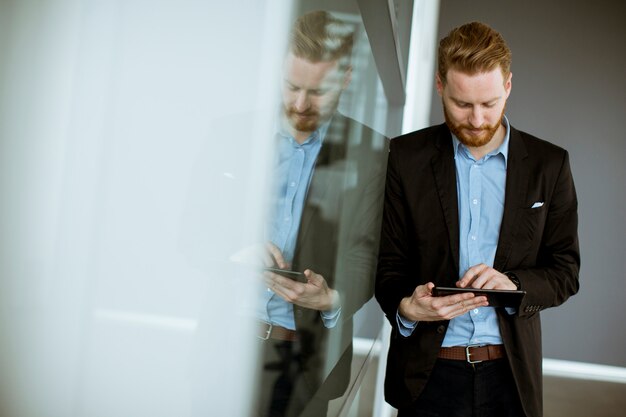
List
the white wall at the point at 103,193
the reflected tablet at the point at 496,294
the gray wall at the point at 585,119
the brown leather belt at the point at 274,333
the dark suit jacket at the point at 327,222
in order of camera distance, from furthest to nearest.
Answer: the gray wall at the point at 585,119 < the reflected tablet at the point at 496,294 < the brown leather belt at the point at 274,333 < the dark suit jacket at the point at 327,222 < the white wall at the point at 103,193

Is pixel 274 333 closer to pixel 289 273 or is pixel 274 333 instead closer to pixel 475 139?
pixel 289 273

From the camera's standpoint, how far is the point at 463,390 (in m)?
1.91

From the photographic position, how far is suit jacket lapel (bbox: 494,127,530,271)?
6.23 feet

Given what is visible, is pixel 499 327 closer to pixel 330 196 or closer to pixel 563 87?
pixel 330 196

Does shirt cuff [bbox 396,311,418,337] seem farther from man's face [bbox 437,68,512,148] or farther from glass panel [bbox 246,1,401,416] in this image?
man's face [bbox 437,68,512,148]

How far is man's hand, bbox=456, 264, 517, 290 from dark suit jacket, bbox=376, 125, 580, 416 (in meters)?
0.10

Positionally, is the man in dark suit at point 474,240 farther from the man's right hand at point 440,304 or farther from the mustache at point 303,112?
the mustache at point 303,112

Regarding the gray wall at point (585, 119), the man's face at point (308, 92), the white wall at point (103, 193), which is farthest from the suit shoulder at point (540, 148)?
the gray wall at point (585, 119)

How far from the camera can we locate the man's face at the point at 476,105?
1.96 meters

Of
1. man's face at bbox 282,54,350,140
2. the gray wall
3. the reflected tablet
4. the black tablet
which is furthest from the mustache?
the gray wall

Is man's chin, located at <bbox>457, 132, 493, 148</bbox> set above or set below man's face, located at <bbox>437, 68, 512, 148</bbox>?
below

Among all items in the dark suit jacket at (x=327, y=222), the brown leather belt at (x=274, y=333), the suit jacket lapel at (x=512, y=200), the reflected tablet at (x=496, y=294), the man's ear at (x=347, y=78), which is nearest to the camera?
the dark suit jacket at (x=327, y=222)

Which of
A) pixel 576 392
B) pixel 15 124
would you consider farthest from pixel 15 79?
pixel 576 392

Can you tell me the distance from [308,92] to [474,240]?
1.25m
